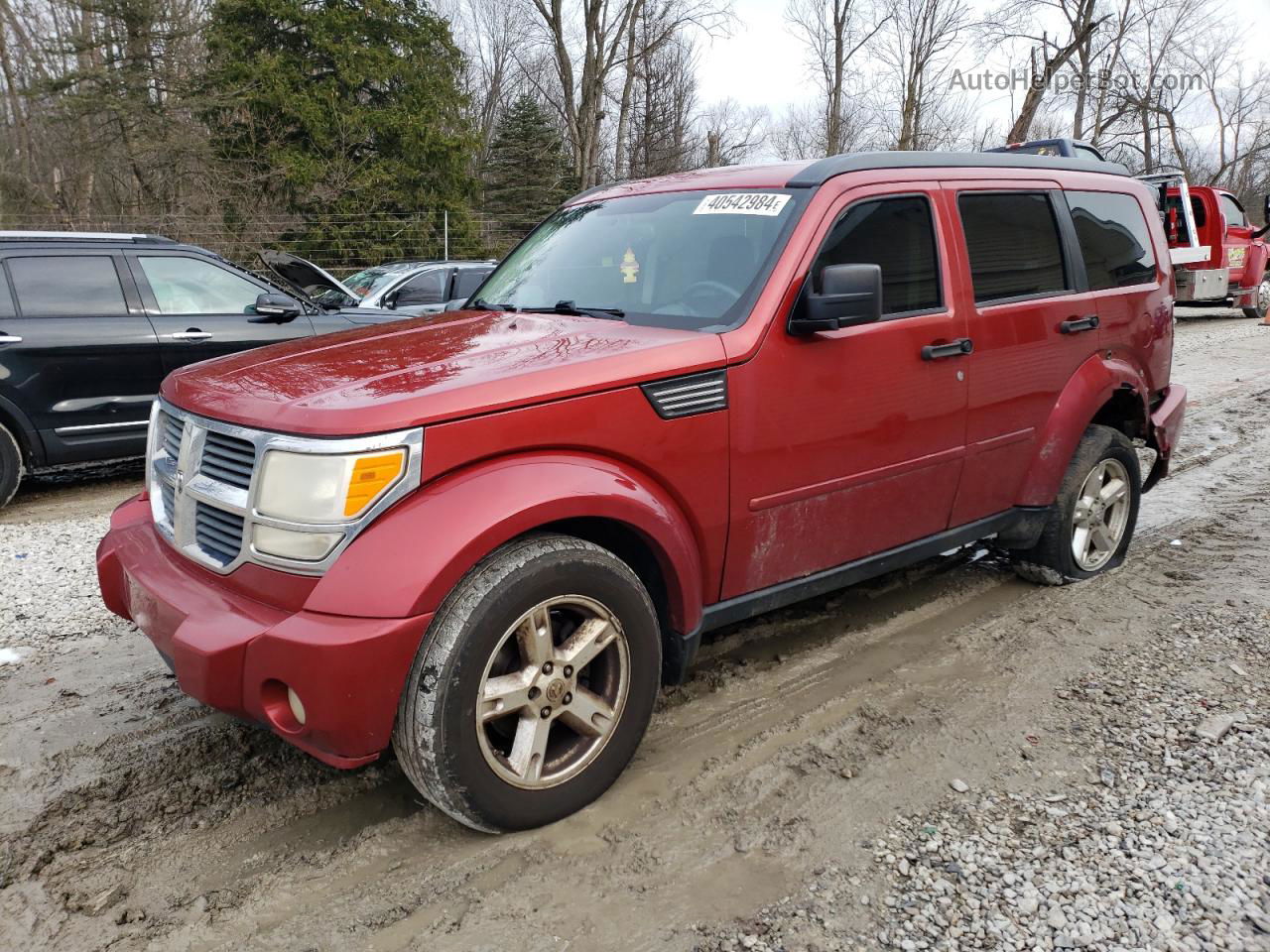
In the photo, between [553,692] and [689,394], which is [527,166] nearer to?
[689,394]

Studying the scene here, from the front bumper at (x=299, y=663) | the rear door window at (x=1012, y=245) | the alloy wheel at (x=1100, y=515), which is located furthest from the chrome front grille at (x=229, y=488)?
the alloy wheel at (x=1100, y=515)

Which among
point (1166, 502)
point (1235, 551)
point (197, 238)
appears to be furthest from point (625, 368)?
point (197, 238)

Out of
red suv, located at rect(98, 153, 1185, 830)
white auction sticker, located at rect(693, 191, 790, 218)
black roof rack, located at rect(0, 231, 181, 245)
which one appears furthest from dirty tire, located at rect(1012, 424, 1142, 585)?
black roof rack, located at rect(0, 231, 181, 245)

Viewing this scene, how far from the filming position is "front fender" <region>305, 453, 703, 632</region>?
230 cm

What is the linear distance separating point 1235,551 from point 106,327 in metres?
7.51

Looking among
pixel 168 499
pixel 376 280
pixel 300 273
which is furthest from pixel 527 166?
pixel 168 499

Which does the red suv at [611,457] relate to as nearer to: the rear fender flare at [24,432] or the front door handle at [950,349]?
the front door handle at [950,349]

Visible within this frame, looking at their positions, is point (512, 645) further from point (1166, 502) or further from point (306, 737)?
point (1166, 502)

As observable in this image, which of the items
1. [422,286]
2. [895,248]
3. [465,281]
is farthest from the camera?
[465,281]

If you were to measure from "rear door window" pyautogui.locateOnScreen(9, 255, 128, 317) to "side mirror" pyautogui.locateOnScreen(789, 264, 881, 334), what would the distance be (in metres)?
5.79

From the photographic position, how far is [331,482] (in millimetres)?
→ 2309

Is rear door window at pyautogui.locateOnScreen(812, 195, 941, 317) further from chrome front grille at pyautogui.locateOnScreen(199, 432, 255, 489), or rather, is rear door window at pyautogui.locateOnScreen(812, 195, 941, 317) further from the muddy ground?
chrome front grille at pyautogui.locateOnScreen(199, 432, 255, 489)

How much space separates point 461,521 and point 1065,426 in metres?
3.07

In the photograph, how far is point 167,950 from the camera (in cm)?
224
